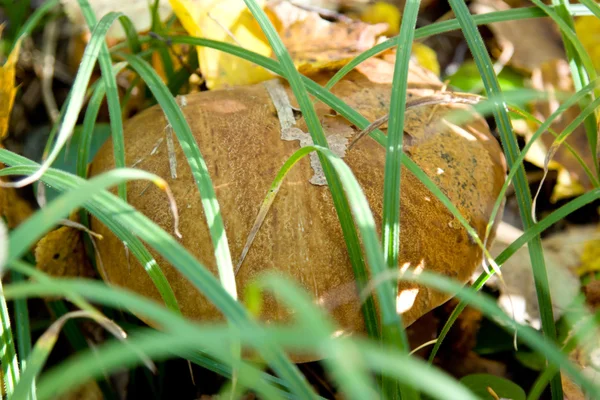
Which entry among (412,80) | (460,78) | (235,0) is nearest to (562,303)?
(412,80)

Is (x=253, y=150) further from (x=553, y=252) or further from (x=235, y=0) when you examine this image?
(x=553, y=252)

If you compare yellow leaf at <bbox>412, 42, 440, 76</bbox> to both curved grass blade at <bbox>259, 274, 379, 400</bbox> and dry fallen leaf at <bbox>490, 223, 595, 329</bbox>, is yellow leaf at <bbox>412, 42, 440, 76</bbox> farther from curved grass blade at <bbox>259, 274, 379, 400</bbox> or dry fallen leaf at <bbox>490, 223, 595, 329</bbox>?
curved grass blade at <bbox>259, 274, 379, 400</bbox>

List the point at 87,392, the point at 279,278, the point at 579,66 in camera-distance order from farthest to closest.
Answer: the point at 87,392 < the point at 579,66 < the point at 279,278

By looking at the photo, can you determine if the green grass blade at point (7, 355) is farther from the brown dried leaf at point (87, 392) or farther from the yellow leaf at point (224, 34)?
the yellow leaf at point (224, 34)

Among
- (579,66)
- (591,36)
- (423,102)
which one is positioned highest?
(591,36)

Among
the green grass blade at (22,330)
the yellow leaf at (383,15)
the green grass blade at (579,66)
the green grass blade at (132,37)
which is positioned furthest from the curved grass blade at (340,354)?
the yellow leaf at (383,15)

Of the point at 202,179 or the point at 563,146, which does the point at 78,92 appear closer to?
the point at 202,179

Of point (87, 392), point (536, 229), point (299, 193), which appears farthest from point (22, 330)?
point (536, 229)
